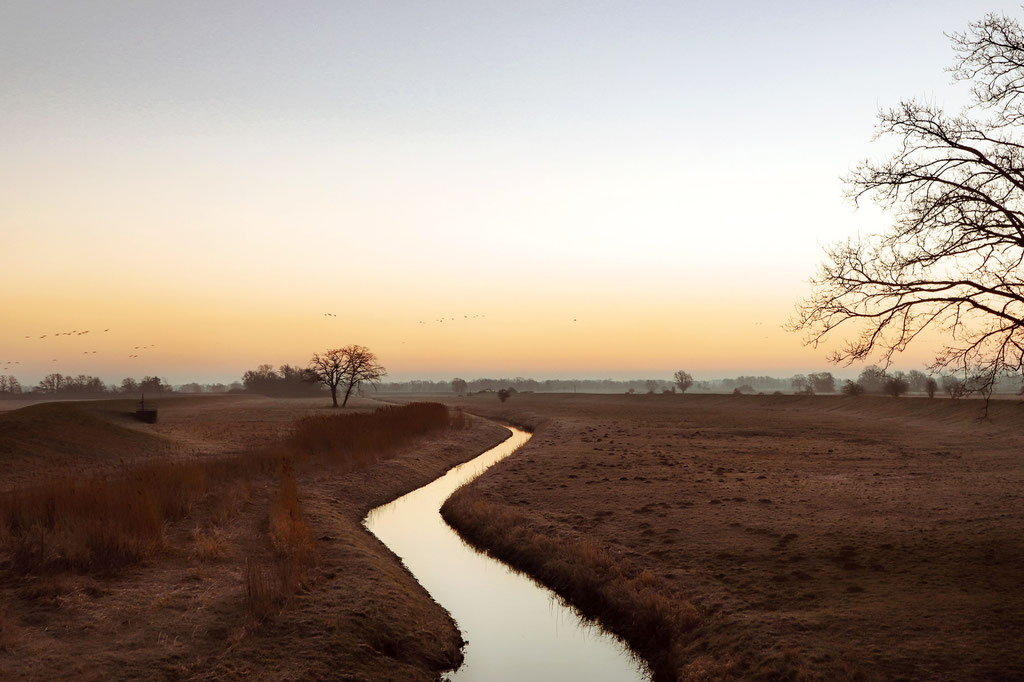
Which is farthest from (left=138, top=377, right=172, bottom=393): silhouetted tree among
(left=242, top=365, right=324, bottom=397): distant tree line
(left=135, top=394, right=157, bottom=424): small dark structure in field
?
(left=135, top=394, right=157, bottom=424): small dark structure in field

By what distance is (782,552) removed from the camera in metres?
16.8

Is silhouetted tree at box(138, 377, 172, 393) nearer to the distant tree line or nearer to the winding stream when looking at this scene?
the distant tree line

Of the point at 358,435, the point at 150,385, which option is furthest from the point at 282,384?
the point at 358,435

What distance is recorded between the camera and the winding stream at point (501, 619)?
13.1 metres

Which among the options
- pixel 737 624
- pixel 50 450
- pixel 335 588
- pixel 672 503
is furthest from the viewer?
pixel 50 450

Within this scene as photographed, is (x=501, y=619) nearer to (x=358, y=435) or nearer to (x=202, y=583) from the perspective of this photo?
(x=202, y=583)

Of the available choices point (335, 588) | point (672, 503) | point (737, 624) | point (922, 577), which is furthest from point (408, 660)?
point (672, 503)

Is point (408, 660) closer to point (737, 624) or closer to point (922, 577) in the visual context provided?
point (737, 624)

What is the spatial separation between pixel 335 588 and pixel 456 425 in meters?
45.5

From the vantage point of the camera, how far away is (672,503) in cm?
2381

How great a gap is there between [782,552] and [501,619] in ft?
23.4

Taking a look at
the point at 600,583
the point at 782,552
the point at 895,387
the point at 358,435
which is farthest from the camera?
the point at 895,387

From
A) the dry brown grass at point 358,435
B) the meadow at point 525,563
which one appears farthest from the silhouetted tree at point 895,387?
the dry brown grass at point 358,435

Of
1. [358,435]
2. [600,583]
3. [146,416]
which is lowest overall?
[600,583]
